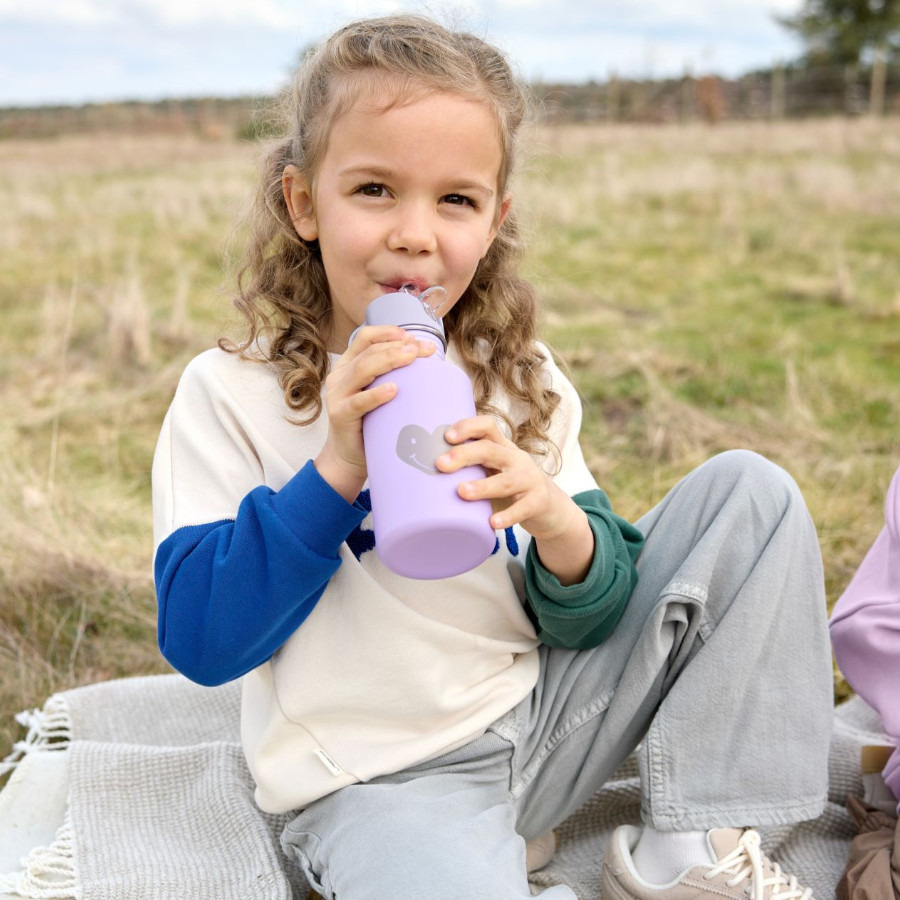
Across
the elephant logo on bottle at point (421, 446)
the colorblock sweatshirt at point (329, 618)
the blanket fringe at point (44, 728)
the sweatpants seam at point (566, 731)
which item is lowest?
the blanket fringe at point (44, 728)

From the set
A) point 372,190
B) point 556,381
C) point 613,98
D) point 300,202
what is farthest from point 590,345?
point 613,98

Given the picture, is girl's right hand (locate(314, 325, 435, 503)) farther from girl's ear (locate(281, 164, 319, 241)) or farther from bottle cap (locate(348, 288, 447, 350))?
girl's ear (locate(281, 164, 319, 241))

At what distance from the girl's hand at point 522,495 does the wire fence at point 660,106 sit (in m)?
17.4

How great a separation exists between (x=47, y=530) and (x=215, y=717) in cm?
93

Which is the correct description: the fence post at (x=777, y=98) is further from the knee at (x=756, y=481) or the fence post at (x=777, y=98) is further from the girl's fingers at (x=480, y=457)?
the girl's fingers at (x=480, y=457)

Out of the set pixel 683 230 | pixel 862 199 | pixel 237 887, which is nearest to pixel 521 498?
pixel 237 887

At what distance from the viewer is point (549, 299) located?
6.11 meters

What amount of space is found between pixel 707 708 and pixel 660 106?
2113cm

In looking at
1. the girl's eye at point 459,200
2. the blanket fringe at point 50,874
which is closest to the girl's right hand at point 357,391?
the girl's eye at point 459,200

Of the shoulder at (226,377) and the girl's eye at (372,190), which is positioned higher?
the girl's eye at (372,190)

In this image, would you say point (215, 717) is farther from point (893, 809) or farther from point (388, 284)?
point (893, 809)

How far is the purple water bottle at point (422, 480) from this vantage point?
1.21 metres

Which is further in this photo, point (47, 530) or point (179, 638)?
point (47, 530)

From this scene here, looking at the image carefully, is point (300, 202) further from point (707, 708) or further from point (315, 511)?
point (707, 708)
